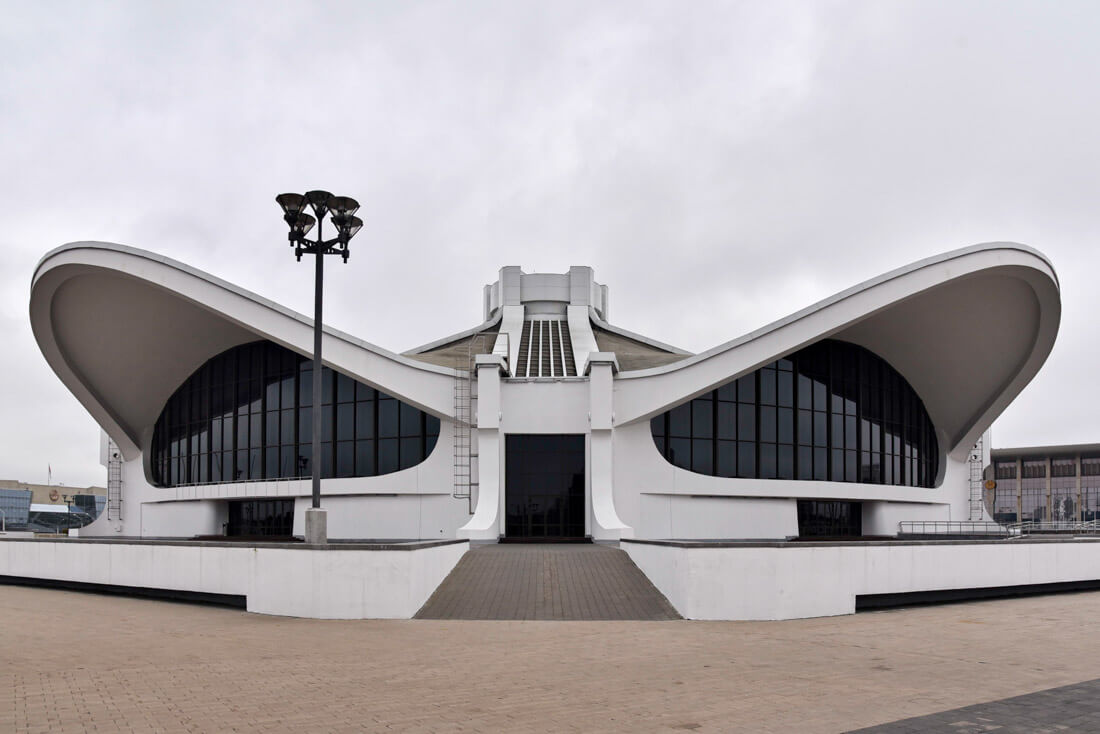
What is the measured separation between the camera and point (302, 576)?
14719 millimetres

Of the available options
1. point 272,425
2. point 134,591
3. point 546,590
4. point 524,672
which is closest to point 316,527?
point 546,590

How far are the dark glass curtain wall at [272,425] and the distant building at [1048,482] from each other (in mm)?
58519

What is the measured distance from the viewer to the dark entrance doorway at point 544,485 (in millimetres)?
28453

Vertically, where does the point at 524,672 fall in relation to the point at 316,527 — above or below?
below

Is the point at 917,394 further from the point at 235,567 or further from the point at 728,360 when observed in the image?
the point at 235,567

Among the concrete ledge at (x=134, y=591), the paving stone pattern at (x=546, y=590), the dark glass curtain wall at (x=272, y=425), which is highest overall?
the dark glass curtain wall at (x=272, y=425)

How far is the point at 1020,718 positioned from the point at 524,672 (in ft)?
15.9

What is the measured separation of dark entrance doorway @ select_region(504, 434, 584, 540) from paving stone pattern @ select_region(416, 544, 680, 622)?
7.10m

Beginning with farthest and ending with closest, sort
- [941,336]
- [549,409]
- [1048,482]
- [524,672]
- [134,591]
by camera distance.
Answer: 1. [1048,482]
2. [941,336]
3. [549,409]
4. [134,591]
5. [524,672]

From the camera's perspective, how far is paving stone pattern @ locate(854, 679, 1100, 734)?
23.2 feet

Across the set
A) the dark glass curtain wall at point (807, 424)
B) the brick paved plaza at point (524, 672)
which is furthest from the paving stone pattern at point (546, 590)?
the dark glass curtain wall at point (807, 424)

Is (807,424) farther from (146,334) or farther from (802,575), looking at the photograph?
(146,334)

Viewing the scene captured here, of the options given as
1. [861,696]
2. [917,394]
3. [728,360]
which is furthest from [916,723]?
[917,394]

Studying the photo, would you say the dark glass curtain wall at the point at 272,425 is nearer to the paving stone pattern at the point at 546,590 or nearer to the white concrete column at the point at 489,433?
the white concrete column at the point at 489,433
